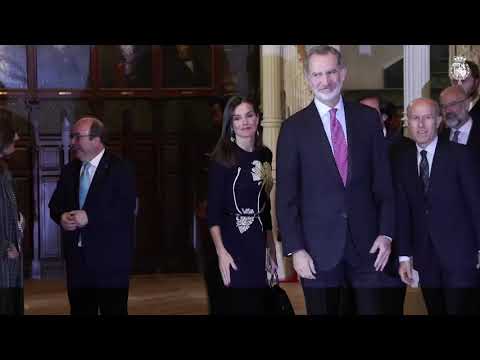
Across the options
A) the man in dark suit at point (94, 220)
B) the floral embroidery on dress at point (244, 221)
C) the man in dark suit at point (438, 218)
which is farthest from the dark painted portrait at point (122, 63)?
the man in dark suit at point (438, 218)

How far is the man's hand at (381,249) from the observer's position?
12.1ft

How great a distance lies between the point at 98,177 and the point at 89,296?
1.82 feet

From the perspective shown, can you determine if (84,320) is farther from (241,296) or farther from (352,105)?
(352,105)

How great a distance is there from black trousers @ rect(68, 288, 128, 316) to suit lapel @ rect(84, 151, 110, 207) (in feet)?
1.34

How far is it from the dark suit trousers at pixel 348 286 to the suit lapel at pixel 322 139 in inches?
12.1

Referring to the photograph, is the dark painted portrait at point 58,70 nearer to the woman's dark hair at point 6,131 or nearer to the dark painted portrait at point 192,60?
the woman's dark hair at point 6,131

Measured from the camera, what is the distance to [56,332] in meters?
4.12

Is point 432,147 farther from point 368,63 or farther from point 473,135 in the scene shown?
point 368,63

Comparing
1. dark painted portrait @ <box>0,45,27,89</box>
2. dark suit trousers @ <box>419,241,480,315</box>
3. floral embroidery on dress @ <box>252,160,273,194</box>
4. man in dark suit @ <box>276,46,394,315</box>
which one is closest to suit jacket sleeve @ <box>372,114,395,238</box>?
man in dark suit @ <box>276,46,394,315</box>

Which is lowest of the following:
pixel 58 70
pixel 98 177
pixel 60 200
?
pixel 60 200

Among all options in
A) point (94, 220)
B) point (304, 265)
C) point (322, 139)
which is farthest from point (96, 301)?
point (322, 139)

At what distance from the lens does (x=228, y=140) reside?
3842 mm

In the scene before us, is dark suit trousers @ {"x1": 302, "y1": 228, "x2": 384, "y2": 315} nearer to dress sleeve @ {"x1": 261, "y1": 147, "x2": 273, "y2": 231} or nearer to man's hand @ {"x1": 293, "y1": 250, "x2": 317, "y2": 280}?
man's hand @ {"x1": 293, "y1": 250, "x2": 317, "y2": 280}
